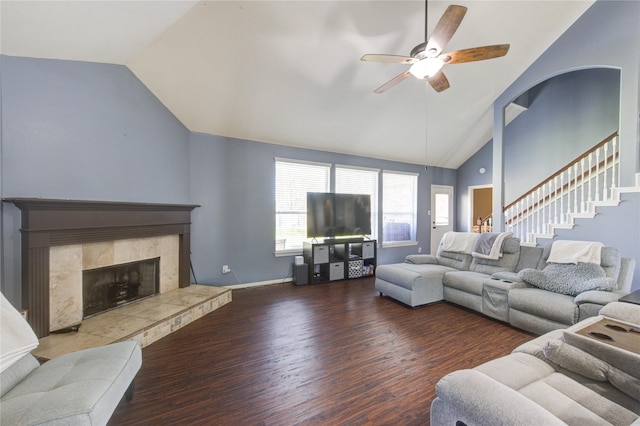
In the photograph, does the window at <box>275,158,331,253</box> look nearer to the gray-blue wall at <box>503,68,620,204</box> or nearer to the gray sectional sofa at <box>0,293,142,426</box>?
the gray sectional sofa at <box>0,293,142,426</box>

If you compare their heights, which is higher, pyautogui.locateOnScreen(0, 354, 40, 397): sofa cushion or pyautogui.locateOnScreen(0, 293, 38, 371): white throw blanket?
pyautogui.locateOnScreen(0, 293, 38, 371): white throw blanket

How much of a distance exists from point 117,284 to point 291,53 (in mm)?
3431

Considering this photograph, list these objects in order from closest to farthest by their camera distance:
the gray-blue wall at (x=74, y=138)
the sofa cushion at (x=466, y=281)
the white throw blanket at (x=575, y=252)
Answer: the gray-blue wall at (x=74, y=138)
the white throw blanket at (x=575, y=252)
the sofa cushion at (x=466, y=281)

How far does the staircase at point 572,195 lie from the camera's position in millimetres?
3455

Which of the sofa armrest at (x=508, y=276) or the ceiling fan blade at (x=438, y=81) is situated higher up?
the ceiling fan blade at (x=438, y=81)

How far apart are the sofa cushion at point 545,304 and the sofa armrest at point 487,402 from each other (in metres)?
1.96

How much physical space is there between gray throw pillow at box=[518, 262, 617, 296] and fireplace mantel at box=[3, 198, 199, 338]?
4.48m

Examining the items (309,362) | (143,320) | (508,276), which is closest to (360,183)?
(508,276)

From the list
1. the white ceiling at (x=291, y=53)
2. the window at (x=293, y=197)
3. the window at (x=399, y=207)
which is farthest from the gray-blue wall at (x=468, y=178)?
the window at (x=293, y=197)

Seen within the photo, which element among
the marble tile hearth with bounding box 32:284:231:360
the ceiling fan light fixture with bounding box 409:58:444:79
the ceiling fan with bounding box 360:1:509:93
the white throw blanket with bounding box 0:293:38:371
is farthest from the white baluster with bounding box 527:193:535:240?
the white throw blanket with bounding box 0:293:38:371

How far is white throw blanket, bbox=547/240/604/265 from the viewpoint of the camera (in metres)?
2.54

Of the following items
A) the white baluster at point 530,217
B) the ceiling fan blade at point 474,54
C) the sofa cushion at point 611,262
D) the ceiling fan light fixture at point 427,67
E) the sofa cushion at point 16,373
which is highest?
the ceiling fan blade at point 474,54

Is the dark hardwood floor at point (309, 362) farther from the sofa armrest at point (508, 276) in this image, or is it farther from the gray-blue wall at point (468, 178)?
the gray-blue wall at point (468, 178)

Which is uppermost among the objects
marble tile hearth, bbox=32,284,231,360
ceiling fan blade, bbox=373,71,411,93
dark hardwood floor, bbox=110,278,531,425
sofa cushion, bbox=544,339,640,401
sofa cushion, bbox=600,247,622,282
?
ceiling fan blade, bbox=373,71,411,93
